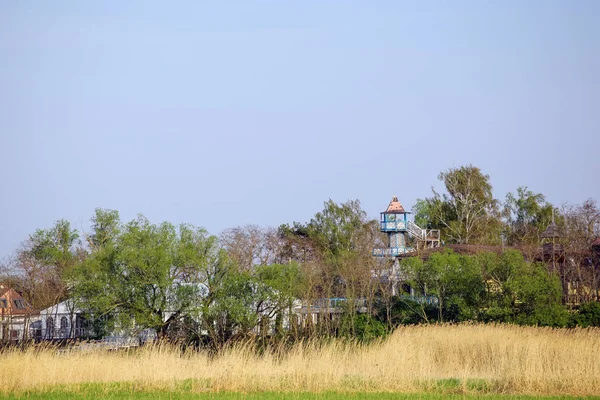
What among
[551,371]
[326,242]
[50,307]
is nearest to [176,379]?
[551,371]

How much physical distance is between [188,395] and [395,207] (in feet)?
143

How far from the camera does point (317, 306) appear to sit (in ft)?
129

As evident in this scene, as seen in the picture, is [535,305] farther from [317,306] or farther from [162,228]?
[162,228]

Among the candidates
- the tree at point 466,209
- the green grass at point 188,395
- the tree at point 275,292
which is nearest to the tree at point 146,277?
the tree at point 275,292

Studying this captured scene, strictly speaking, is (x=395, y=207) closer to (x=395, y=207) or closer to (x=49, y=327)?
(x=395, y=207)

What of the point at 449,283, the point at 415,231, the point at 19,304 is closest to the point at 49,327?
the point at 19,304

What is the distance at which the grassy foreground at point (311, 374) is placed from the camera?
20172 mm

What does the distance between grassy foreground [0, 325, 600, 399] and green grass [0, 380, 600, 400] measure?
0.08ft

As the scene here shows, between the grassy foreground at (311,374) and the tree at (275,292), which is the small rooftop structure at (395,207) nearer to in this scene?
the tree at (275,292)

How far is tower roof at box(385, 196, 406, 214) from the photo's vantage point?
61.8m

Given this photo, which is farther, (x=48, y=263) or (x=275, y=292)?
(x=48, y=263)

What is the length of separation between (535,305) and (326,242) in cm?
3281

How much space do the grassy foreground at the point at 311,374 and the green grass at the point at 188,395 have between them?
0.02m

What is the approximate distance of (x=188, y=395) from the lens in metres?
19.9
